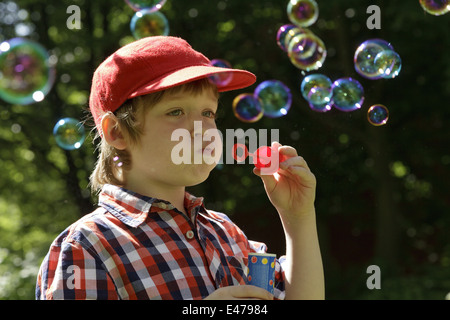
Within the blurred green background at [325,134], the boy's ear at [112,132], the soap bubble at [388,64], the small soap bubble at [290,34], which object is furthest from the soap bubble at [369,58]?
the blurred green background at [325,134]

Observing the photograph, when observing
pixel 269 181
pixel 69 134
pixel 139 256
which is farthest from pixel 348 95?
pixel 139 256

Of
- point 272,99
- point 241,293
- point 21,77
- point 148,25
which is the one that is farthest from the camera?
point 148,25

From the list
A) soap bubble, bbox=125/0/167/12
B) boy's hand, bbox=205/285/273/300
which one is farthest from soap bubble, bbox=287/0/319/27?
boy's hand, bbox=205/285/273/300

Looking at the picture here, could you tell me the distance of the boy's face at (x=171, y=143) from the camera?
162 cm

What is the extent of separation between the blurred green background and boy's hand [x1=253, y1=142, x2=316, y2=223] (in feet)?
13.9

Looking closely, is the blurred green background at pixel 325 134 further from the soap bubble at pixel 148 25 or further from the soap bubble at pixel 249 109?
the soap bubble at pixel 148 25

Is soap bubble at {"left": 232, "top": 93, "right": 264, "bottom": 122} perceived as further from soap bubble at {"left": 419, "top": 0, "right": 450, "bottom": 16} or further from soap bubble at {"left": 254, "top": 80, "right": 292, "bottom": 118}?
soap bubble at {"left": 419, "top": 0, "right": 450, "bottom": 16}

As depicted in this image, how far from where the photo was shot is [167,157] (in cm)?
163

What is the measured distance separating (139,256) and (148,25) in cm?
182

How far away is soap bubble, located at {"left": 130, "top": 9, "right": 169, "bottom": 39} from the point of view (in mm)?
3021

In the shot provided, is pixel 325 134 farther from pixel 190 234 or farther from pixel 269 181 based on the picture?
pixel 190 234

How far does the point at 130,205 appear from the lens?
1632 millimetres

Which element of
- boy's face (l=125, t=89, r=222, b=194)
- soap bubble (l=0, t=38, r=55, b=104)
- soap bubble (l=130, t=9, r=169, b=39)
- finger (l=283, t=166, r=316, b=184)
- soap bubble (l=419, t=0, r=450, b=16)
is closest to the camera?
boy's face (l=125, t=89, r=222, b=194)

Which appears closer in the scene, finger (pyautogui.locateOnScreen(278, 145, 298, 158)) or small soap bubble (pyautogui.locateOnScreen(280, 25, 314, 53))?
finger (pyautogui.locateOnScreen(278, 145, 298, 158))
